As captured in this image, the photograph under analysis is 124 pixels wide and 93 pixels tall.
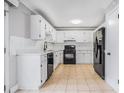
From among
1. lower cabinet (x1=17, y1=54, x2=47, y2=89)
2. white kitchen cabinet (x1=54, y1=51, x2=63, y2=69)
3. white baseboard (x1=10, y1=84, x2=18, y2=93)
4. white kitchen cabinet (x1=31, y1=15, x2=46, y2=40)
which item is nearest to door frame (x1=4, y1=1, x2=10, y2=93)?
white baseboard (x1=10, y1=84, x2=18, y2=93)

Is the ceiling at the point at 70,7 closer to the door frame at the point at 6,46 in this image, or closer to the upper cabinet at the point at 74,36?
the door frame at the point at 6,46

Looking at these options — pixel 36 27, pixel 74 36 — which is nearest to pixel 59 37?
pixel 74 36

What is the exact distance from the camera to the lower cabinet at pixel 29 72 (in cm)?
435

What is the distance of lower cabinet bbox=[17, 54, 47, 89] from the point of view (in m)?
4.35

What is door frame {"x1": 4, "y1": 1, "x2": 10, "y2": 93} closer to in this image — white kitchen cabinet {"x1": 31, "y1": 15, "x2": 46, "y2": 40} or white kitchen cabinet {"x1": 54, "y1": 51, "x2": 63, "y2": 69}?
white kitchen cabinet {"x1": 31, "y1": 15, "x2": 46, "y2": 40}

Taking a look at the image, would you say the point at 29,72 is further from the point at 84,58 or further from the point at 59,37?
the point at 84,58

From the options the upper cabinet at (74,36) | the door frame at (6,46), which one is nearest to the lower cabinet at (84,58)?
the upper cabinet at (74,36)

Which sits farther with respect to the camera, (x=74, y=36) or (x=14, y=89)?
(x=74, y=36)

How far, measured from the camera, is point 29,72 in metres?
4.38

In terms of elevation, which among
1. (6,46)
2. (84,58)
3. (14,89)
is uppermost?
(6,46)

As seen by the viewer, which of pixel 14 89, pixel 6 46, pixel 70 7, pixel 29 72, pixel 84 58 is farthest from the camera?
pixel 84 58

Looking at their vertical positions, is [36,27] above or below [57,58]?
above
